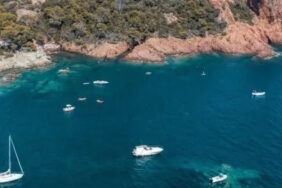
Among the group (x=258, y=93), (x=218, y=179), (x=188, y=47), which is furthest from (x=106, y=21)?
(x=218, y=179)

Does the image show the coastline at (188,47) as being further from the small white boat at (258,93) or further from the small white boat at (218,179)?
the small white boat at (218,179)

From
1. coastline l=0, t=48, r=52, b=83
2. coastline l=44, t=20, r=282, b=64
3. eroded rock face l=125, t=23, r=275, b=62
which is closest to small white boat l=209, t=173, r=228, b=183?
coastline l=44, t=20, r=282, b=64

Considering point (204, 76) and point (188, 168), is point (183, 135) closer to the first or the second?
point (188, 168)

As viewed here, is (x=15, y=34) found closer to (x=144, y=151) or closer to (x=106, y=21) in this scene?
(x=106, y=21)

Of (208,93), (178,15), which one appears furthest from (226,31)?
(208,93)

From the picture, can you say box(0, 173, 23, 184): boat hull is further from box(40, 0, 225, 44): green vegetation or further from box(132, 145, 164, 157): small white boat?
box(40, 0, 225, 44): green vegetation

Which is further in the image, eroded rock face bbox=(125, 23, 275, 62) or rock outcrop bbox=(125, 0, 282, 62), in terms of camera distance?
eroded rock face bbox=(125, 23, 275, 62)

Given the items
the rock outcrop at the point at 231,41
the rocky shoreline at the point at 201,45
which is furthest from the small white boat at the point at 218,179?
the rock outcrop at the point at 231,41

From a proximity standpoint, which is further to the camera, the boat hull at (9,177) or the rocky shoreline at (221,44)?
the rocky shoreline at (221,44)
